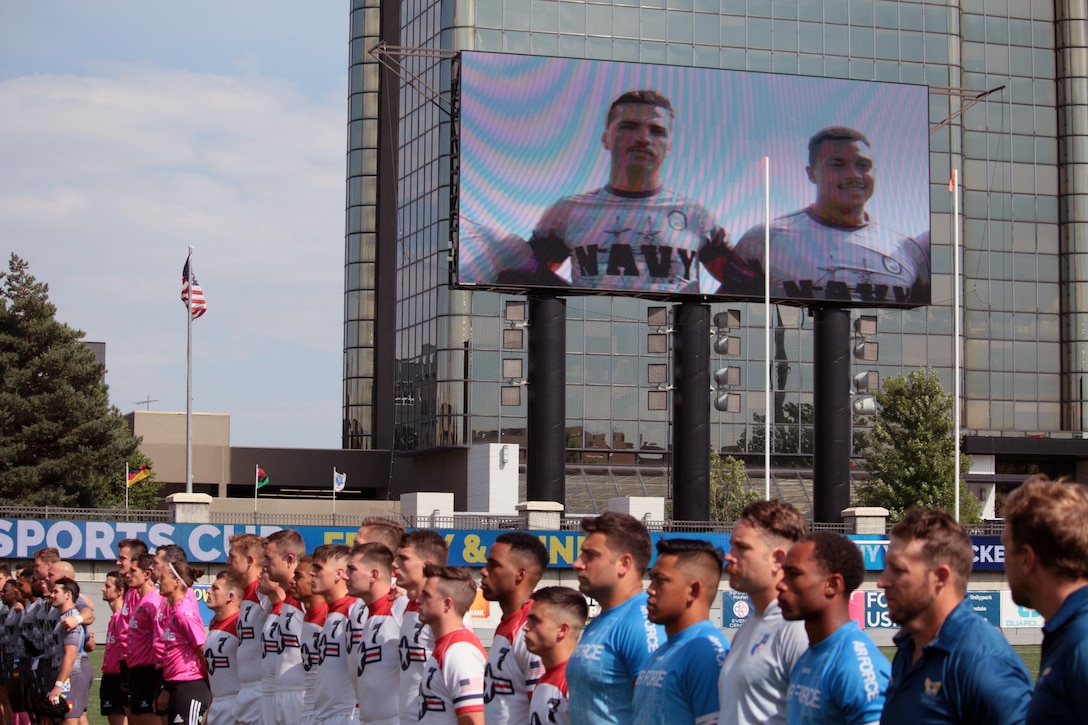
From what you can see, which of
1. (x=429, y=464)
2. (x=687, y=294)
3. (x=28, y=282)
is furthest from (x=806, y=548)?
(x=429, y=464)

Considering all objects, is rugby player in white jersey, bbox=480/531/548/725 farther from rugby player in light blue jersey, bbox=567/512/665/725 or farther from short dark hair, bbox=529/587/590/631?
rugby player in light blue jersey, bbox=567/512/665/725

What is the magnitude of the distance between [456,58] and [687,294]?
8483 millimetres

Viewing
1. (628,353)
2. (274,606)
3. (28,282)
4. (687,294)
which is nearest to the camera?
(274,606)

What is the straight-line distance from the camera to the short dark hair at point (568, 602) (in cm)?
744

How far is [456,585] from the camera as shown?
8.45m

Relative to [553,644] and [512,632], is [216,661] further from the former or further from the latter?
[553,644]

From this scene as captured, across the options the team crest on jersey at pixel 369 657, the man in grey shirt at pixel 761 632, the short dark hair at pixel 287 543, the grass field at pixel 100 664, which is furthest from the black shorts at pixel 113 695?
the man in grey shirt at pixel 761 632

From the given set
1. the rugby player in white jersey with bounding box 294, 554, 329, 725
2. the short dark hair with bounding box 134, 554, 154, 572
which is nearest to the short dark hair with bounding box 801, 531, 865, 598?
the rugby player in white jersey with bounding box 294, 554, 329, 725

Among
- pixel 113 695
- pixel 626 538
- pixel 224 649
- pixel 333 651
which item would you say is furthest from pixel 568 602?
pixel 113 695

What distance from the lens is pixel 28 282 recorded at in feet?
180

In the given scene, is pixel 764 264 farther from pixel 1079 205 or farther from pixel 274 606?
pixel 1079 205

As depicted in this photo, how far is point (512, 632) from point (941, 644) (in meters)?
3.63

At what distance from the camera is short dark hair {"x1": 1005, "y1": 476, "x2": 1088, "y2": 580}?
4.19m

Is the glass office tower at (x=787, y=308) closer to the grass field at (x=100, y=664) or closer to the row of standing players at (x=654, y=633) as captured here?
the grass field at (x=100, y=664)
